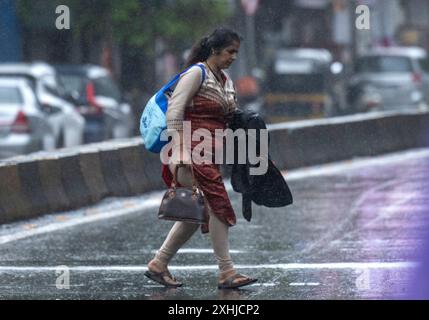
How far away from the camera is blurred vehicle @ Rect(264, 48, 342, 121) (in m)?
34.0

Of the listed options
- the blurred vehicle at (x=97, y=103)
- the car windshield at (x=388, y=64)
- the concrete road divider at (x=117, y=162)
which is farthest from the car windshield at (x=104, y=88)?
the car windshield at (x=388, y=64)

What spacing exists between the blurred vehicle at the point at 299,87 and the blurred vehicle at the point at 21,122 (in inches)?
491

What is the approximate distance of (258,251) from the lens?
1179 cm

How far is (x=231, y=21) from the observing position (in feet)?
148

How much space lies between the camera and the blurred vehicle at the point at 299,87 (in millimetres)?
34000

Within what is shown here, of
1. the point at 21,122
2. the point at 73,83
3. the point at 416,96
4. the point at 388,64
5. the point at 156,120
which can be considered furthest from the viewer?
the point at 388,64

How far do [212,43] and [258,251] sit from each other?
9.23 ft

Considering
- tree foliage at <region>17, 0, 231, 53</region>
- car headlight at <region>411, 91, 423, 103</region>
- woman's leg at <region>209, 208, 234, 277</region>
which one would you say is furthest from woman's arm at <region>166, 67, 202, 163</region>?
car headlight at <region>411, 91, 423, 103</region>

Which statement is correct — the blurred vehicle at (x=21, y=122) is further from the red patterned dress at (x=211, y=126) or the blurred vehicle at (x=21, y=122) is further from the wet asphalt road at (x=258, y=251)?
the red patterned dress at (x=211, y=126)

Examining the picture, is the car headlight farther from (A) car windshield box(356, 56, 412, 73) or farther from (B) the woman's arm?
(B) the woman's arm

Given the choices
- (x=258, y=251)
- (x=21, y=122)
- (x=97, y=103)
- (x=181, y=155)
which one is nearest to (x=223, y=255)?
(x=181, y=155)

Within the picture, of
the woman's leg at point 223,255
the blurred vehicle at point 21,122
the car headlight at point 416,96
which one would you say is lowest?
the car headlight at point 416,96

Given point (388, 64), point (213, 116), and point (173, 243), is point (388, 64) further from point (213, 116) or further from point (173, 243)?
point (213, 116)

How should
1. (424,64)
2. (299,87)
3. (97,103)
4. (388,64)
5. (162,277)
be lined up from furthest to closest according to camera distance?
(424,64)
(388,64)
(299,87)
(97,103)
(162,277)
